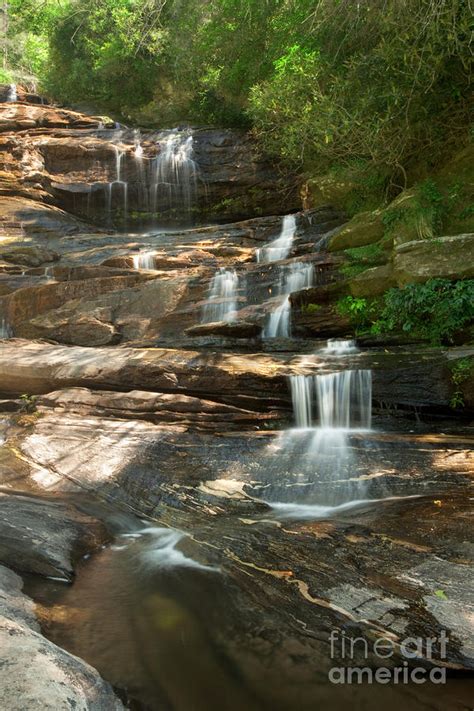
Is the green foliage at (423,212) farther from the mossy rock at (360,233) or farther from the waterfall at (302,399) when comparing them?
the waterfall at (302,399)

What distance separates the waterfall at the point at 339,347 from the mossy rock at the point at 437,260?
133cm

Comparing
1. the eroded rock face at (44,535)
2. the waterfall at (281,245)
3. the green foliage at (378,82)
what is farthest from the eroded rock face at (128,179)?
the eroded rock face at (44,535)

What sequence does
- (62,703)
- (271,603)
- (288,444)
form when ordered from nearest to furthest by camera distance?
(62,703), (271,603), (288,444)

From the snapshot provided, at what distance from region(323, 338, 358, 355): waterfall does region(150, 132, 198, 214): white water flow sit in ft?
36.1

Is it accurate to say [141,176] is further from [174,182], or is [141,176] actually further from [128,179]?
[174,182]

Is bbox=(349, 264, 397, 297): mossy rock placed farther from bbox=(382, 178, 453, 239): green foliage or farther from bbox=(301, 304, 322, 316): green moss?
bbox=(382, 178, 453, 239): green foliage

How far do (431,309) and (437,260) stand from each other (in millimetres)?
928

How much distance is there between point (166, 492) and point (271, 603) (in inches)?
96.5

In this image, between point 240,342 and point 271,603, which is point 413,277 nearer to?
point 240,342

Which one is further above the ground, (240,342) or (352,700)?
(240,342)

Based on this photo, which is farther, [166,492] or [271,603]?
[166,492]

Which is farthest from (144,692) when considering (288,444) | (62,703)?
(288,444)

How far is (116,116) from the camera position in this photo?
22.2 meters

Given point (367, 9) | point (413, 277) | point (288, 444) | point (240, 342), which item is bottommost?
point (288, 444)
